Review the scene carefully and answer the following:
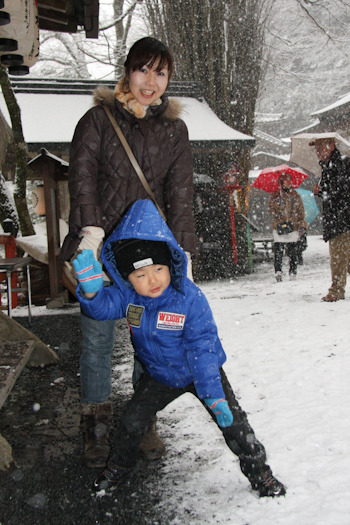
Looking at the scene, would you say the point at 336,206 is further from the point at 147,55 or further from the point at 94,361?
the point at 94,361

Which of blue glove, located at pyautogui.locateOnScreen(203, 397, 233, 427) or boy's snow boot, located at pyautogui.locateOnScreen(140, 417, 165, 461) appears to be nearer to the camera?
blue glove, located at pyautogui.locateOnScreen(203, 397, 233, 427)

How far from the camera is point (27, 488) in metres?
2.13

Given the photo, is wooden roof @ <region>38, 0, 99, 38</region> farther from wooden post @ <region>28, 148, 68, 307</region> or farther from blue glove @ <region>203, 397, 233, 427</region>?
blue glove @ <region>203, 397, 233, 427</region>

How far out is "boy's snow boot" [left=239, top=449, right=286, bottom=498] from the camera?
193cm

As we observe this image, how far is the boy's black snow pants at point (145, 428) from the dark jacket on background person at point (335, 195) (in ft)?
14.8

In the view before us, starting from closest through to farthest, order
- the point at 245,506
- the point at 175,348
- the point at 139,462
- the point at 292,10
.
Answer: the point at 245,506 < the point at 175,348 < the point at 139,462 < the point at 292,10

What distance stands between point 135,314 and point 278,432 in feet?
3.74

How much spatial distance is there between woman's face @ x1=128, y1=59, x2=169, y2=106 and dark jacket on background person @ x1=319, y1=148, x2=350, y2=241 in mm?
4312

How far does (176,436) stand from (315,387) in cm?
116

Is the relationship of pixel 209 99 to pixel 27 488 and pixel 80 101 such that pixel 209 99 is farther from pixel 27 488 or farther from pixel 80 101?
pixel 27 488

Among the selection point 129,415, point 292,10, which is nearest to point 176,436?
point 129,415

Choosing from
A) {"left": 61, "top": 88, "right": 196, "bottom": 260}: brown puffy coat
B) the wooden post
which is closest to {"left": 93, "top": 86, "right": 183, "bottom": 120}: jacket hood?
{"left": 61, "top": 88, "right": 196, "bottom": 260}: brown puffy coat

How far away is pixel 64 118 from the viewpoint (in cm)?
917

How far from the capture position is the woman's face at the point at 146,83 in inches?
90.5
